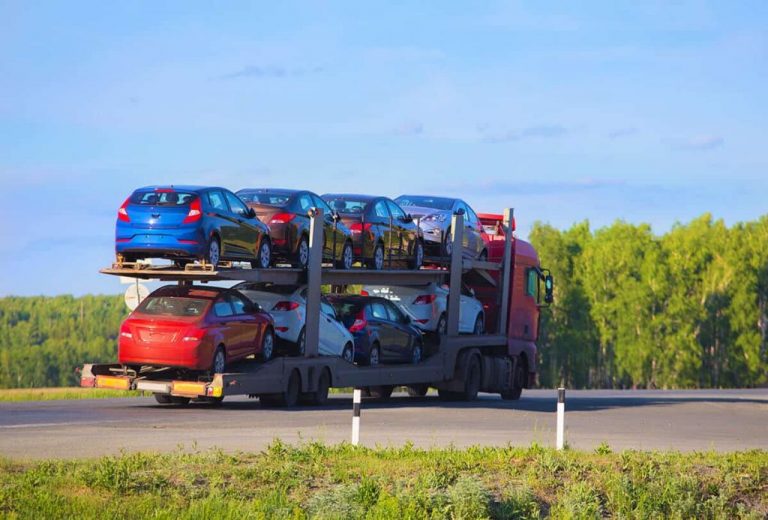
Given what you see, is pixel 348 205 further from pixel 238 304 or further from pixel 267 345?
pixel 238 304

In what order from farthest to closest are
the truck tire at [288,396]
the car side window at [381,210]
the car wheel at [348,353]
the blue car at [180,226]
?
1. the car side window at [381,210]
2. the car wheel at [348,353]
3. the truck tire at [288,396]
4. the blue car at [180,226]

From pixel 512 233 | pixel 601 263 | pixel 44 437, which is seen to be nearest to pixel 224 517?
pixel 44 437

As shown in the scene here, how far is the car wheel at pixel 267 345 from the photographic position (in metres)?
23.5

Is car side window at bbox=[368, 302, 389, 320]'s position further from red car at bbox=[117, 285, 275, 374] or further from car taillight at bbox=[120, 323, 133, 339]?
car taillight at bbox=[120, 323, 133, 339]

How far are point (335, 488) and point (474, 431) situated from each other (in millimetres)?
7742

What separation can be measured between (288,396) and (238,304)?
2.16 meters

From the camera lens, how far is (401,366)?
27.5 metres

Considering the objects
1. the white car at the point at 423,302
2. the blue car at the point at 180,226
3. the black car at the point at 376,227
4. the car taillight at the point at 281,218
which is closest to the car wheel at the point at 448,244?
the white car at the point at 423,302

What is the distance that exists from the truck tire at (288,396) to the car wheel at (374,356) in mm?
2549

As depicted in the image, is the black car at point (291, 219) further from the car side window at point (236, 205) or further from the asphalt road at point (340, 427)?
the asphalt road at point (340, 427)

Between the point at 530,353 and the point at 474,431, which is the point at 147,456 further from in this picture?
the point at 530,353

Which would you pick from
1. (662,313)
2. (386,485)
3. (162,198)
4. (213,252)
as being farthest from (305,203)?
(662,313)

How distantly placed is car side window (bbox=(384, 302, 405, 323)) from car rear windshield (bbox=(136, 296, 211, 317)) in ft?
19.8

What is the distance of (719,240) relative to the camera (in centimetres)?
9675
